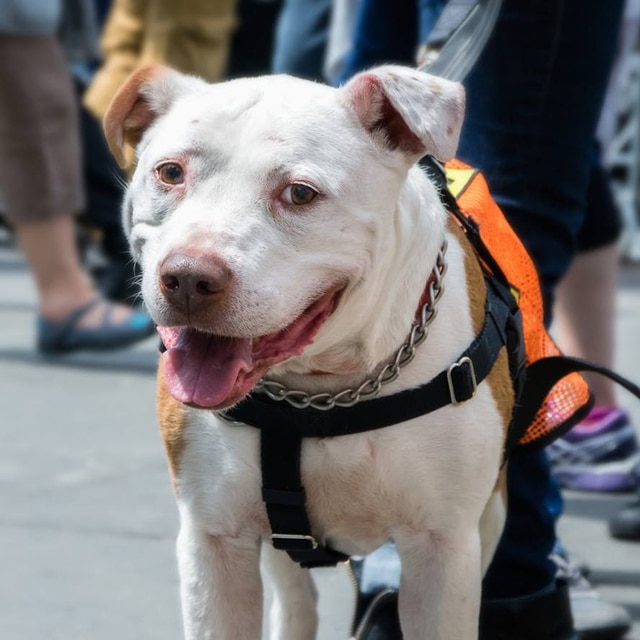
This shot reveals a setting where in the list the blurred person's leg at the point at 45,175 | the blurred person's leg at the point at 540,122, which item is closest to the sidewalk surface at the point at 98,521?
the blurred person's leg at the point at 45,175

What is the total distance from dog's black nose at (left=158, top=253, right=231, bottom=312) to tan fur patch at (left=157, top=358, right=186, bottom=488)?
1.24 feet

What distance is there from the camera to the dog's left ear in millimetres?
2645

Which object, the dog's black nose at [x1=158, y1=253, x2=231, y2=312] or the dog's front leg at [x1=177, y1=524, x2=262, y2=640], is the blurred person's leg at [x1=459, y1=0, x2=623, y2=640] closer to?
the dog's front leg at [x1=177, y1=524, x2=262, y2=640]

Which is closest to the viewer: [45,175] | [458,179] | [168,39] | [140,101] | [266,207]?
[266,207]

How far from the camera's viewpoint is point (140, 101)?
9.27ft

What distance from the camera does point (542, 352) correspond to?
329cm

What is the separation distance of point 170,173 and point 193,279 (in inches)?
11.0

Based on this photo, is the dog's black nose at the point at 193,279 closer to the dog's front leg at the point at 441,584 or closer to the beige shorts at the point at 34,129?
the dog's front leg at the point at 441,584

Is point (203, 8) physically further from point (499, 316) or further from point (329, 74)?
point (499, 316)

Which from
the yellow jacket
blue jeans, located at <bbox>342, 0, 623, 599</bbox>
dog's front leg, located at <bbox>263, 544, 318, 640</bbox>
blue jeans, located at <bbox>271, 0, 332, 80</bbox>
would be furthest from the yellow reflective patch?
the yellow jacket

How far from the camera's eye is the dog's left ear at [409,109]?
8.68 feet

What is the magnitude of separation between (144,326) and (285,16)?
1.48 metres

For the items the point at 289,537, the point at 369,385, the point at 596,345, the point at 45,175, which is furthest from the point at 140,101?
the point at 45,175

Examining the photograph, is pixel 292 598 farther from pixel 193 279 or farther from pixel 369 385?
pixel 193 279
